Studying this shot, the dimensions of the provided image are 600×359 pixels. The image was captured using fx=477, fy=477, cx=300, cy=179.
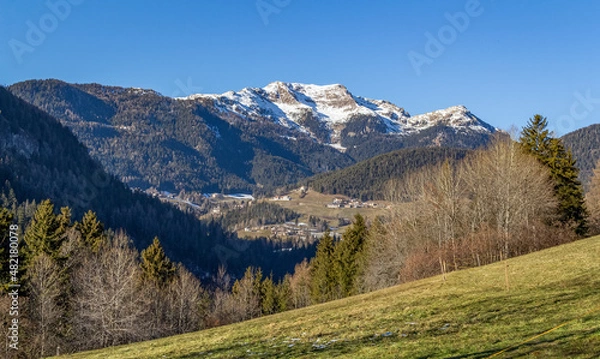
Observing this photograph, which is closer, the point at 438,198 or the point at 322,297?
the point at 438,198

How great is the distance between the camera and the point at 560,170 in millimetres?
70375

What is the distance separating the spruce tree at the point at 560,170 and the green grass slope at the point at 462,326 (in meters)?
29.4

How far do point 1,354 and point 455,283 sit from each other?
40.8m

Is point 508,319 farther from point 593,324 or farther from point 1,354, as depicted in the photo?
point 1,354

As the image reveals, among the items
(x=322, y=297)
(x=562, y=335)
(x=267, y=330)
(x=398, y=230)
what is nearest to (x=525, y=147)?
(x=398, y=230)

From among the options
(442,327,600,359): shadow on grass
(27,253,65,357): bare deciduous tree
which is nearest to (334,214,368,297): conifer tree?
(27,253,65,357): bare deciduous tree

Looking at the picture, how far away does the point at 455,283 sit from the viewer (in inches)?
1660

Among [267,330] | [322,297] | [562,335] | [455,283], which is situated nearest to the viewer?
[562,335]

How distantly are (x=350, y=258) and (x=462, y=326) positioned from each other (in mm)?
66936

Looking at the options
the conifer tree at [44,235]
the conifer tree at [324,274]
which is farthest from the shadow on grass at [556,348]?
the conifer tree at [324,274]

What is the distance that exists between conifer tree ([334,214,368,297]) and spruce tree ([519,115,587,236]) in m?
32.7

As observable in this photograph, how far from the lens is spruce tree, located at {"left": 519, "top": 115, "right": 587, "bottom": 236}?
225ft

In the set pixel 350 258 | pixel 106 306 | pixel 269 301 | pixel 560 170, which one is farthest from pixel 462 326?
pixel 269 301

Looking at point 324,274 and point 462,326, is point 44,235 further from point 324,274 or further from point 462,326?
point 324,274
